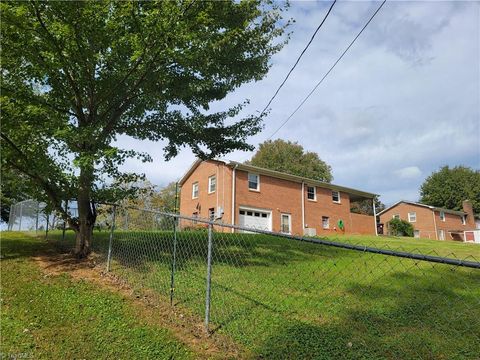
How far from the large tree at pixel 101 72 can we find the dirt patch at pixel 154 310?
2.65 ft

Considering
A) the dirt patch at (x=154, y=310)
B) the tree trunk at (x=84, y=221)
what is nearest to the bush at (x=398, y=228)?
the tree trunk at (x=84, y=221)

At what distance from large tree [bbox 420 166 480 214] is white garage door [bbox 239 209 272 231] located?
3515 cm

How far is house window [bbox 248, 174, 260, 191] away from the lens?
2358 centimetres

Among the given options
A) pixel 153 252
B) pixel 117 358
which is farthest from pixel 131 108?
pixel 117 358

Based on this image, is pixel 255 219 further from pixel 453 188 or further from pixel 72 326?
pixel 453 188

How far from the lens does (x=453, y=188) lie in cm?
4884

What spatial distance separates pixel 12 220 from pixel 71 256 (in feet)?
43.8

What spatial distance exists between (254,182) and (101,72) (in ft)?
53.7

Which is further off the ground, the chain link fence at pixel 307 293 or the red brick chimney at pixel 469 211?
the red brick chimney at pixel 469 211

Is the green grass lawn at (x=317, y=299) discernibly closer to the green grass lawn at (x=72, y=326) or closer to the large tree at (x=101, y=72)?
the green grass lawn at (x=72, y=326)

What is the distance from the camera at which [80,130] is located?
744cm

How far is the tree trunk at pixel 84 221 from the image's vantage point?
847 centimetres

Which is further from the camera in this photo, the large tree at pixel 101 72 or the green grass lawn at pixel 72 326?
the large tree at pixel 101 72

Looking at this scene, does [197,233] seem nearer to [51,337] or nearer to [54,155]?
[54,155]
